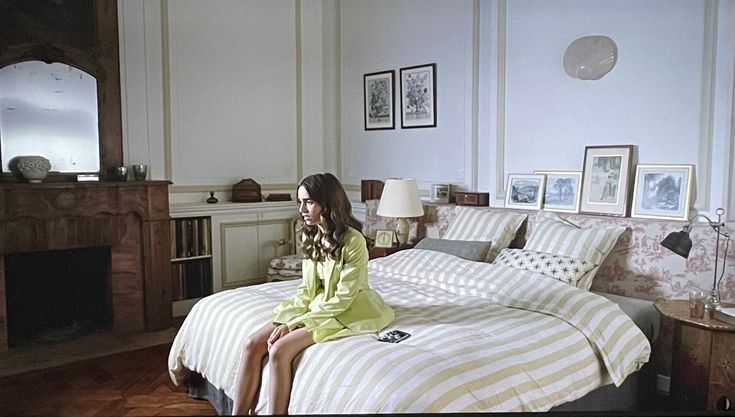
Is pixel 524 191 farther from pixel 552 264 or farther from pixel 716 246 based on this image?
Answer: pixel 716 246

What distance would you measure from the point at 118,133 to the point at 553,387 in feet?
8.84

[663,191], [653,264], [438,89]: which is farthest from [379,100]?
[653,264]

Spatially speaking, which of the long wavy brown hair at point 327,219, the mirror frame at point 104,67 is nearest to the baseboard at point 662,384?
the long wavy brown hair at point 327,219

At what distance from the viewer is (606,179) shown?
2.39 m

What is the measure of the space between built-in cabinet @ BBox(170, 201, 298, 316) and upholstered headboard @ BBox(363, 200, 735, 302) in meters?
1.98

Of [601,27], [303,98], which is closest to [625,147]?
[601,27]

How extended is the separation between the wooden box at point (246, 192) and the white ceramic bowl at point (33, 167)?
43.3 inches

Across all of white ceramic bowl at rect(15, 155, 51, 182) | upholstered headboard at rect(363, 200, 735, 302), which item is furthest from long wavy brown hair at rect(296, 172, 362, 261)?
white ceramic bowl at rect(15, 155, 51, 182)

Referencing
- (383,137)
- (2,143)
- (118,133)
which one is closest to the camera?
(2,143)

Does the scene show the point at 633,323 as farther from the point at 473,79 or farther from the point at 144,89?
the point at 144,89

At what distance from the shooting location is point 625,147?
2.34 meters

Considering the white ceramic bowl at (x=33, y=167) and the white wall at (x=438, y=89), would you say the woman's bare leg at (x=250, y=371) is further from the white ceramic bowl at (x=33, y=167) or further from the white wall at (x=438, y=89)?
the white ceramic bowl at (x=33, y=167)

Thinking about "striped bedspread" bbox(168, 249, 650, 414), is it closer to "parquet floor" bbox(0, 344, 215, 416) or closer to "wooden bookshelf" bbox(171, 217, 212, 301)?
"parquet floor" bbox(0, 344, 215, 416)

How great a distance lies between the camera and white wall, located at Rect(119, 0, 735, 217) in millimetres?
2178
